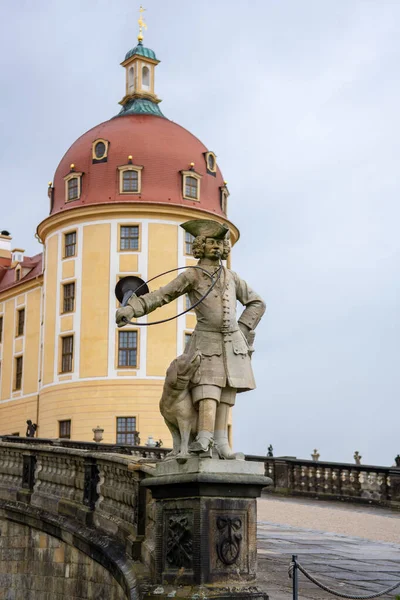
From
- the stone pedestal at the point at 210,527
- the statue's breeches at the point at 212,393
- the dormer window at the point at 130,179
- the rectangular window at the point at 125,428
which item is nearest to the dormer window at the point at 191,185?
the dormer window at the point at 130,179

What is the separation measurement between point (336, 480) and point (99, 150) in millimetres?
25616

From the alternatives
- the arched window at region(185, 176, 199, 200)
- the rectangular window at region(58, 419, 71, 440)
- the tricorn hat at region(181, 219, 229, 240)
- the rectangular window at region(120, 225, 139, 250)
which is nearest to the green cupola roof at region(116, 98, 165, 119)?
the arched window at region(185, 176, 199, 200)

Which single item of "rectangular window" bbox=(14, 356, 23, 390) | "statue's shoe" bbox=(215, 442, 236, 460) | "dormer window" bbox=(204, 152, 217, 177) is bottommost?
"statue's shoe" bbox=(215, 442, 236, 460)

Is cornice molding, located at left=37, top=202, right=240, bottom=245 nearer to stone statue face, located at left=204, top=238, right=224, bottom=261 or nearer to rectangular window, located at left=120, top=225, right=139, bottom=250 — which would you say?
rectangular window, located at left=120, top=225, right=139, bottom=250

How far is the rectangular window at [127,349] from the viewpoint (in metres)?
40.9

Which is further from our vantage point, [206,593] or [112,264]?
[112,264]

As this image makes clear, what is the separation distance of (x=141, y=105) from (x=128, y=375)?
15.1 meters

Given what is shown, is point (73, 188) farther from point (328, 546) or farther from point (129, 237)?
point (328, 546)

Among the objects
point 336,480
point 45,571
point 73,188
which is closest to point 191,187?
point 73,188

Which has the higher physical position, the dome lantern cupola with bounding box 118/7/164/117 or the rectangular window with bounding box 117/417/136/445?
the dome lantern cupola with bounding box 118/7/164/117

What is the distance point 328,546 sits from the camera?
42.3ft

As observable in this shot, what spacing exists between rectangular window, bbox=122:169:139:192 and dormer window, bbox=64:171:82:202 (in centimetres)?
235

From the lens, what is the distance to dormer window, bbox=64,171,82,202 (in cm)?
4397

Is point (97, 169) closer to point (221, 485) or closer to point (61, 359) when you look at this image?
point (61, 359)
